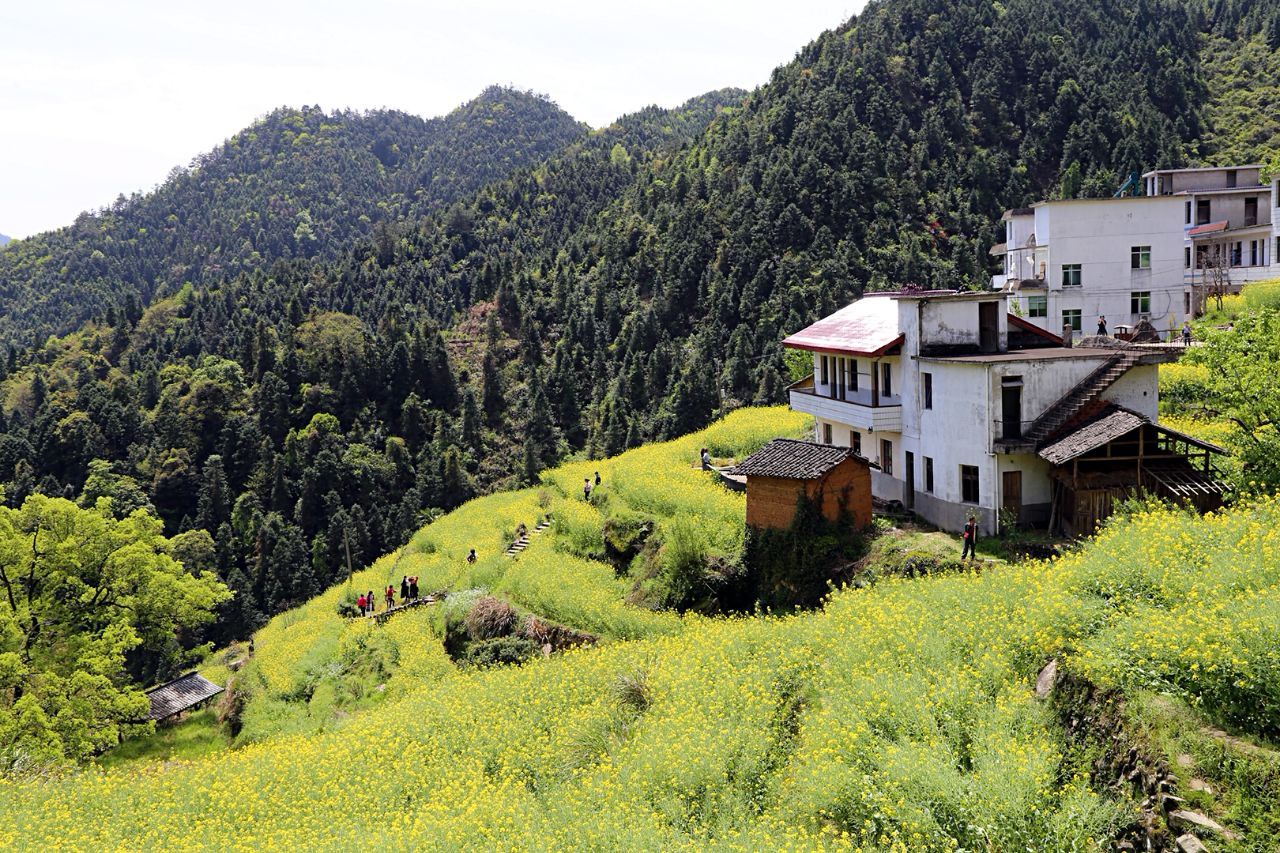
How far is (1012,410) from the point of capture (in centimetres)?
2545

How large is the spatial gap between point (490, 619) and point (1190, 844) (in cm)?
2433

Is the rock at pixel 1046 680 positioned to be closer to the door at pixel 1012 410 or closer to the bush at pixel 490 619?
the door at pixel 1012 410

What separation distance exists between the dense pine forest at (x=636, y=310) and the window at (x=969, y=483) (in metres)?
43.0

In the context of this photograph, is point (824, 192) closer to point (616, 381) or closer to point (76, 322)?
point (616, 381)

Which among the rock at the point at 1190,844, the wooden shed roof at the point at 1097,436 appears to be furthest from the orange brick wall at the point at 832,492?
the rock at the point at 1190,844

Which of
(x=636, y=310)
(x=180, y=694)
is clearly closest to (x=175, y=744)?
(x=180, y=694)

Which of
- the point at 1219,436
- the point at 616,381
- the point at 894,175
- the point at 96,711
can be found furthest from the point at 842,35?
the point at 96,711

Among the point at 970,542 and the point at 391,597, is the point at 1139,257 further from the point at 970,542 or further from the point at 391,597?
the point at 391,597

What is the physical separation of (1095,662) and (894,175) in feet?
283

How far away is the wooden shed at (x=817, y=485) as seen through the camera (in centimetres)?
2766

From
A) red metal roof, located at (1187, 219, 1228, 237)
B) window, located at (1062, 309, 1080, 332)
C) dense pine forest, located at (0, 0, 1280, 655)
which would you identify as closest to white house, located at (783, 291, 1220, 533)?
window, located at (1062, 309, 1080, 332)

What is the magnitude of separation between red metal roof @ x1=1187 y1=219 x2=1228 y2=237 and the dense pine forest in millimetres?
26311

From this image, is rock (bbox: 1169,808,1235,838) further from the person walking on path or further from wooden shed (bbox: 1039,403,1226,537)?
wooden shed (bbox: 1039,403,1226,537)

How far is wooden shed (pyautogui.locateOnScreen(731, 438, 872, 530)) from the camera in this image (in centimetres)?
2766
